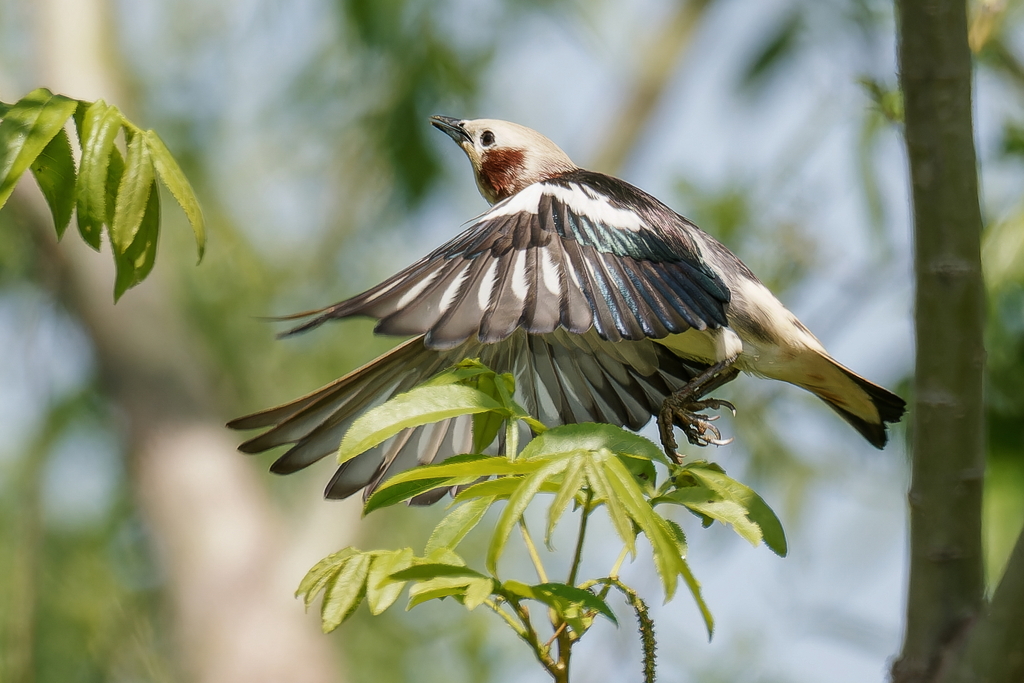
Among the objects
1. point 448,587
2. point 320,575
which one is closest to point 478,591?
point 448,587

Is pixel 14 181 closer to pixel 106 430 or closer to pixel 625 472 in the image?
pixel 625 472

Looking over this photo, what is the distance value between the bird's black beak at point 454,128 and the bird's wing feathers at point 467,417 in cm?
141

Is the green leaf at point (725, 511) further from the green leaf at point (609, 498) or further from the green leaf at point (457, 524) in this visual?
the green leaf at point (457, 524)

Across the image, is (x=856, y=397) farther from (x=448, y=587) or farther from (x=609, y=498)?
(x=448, y=587)

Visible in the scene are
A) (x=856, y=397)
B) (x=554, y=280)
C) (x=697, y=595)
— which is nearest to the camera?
(x=697, y=595)

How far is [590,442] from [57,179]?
1.12 meters

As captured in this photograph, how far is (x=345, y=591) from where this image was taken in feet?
4.66

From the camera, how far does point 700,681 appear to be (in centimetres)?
543

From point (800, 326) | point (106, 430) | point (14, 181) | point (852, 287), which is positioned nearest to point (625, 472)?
point (14, 181)

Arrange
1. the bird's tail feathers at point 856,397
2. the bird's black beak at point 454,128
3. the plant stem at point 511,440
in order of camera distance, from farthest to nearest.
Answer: the bird's black beak at point 454,128, the bird's tail feathers at point 856,397, the plant stem at point 511,440

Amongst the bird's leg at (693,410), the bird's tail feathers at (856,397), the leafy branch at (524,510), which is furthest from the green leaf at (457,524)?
the bird's tail feathers at (856,397)

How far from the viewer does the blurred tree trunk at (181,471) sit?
592 centimetres

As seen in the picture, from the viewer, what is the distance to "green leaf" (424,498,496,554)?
149cm

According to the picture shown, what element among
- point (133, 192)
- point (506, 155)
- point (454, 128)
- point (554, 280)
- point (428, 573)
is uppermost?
point (454, 128)
